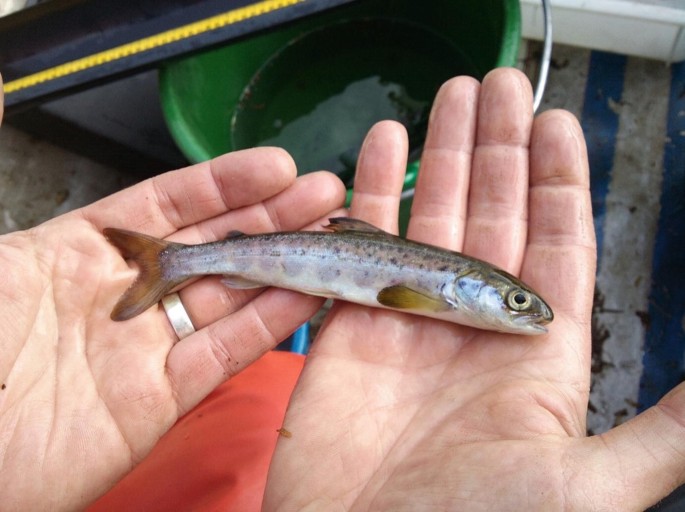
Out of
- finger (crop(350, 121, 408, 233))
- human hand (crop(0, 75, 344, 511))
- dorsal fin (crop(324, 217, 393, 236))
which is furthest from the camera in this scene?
finger (crop(350, 121, 408, 233))

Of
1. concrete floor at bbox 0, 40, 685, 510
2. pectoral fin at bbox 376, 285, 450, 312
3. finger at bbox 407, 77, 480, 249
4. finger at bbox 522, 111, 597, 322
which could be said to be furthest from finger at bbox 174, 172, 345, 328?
concrete floor at bbox 0, 40, 685, 510

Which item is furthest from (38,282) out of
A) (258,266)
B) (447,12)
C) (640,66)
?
(640,66)

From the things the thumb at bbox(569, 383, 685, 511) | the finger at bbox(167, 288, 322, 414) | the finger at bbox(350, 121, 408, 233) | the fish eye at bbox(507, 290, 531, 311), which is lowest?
the finger at bbox(167, 288, 322, 414)

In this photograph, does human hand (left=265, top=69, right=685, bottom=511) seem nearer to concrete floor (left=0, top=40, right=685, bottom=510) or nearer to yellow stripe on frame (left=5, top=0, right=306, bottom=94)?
yellow stripe on frame (left=5, top=0, right=306, bottom=94)

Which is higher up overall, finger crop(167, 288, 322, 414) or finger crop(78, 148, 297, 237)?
finger crop(78, 148, 297, 237)

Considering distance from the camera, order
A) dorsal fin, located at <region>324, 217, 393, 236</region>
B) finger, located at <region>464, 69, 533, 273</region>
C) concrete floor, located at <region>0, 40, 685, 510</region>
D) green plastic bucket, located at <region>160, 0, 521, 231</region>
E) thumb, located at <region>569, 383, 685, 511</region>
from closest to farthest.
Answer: thumb, located at <region>569, 383, 685, 511</region>
finger, located at <region>464, 69, 533, 273</region>
dorsal fin, located at <region>324, 217, 393, 236</region>
concrete floor, located at <region>0, 40, 685, 510</region>
green plastic bucket, located at <region>160, 0, 521, 231</region>

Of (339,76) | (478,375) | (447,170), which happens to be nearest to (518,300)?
(478,375)

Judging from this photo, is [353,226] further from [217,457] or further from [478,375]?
[217,457]
